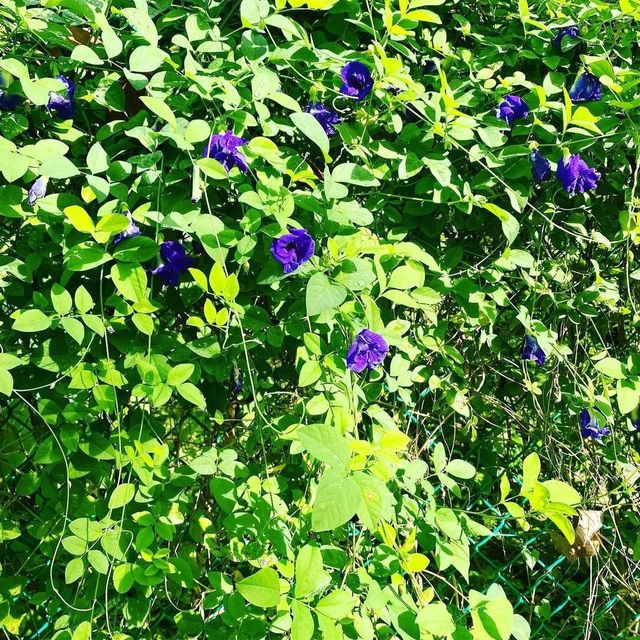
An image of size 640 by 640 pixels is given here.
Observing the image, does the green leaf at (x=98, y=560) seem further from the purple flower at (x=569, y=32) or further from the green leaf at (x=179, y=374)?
the purple flower at (x=569, y=32)

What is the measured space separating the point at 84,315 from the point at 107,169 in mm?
261

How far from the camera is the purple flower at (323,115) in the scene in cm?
136

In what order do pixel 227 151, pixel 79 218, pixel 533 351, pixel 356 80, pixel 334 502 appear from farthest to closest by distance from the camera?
pixel 533 351 → pixel 356 80 → pixel 227 151 → pixel 79 218 → pixel 334 502

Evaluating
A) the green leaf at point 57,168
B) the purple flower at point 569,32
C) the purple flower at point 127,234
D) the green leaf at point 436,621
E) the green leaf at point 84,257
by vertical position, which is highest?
the purple flower at point 569,32

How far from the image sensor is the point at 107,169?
1216 millimetres

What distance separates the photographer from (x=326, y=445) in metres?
0.95

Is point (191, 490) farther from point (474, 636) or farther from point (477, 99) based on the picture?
point (477, 99)

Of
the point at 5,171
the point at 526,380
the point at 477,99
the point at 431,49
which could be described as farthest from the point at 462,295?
the point at 5,171

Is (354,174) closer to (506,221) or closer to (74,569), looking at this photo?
(506,221)

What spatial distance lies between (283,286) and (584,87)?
81 cm

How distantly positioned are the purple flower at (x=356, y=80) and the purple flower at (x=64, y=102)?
0.51 m

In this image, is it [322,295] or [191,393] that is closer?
[322,295]

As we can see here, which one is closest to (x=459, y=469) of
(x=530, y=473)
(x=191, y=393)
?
(x=530, y=473)

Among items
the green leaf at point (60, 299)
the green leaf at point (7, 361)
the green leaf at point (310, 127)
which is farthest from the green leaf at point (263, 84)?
the green leaf at point (7, 361)
